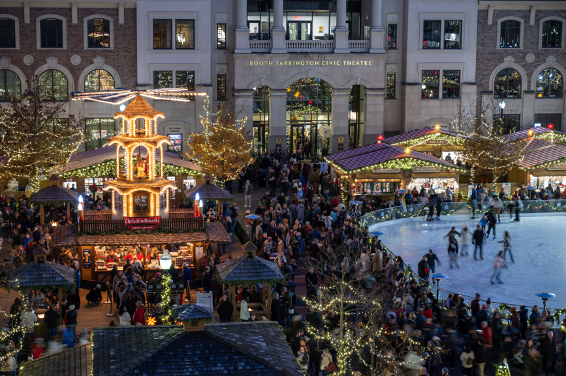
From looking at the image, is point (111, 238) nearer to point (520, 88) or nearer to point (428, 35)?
point (428, 35)

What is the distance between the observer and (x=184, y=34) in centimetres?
5425

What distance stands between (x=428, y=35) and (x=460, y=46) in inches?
96.5

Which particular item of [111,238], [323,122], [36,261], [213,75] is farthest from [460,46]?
[36,261]

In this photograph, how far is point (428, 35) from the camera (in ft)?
185

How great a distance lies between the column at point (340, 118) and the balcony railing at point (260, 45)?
551 centimetres

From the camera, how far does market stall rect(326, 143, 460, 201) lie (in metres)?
40.4

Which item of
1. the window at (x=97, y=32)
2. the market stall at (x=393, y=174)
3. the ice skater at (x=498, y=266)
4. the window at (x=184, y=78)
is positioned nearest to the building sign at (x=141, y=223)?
the ice skater at (x=498, y=266)

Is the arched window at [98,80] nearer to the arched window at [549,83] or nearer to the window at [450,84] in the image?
the window at [450,84]

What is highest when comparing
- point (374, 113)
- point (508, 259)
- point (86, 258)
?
point (374, 113)

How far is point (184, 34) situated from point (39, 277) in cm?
3459

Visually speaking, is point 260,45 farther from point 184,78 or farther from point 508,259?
point 508,259

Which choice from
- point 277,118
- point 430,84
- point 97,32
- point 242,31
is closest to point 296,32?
point 242,31

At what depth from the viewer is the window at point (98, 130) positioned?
53.9 m

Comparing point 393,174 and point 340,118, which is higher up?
point 340,118
